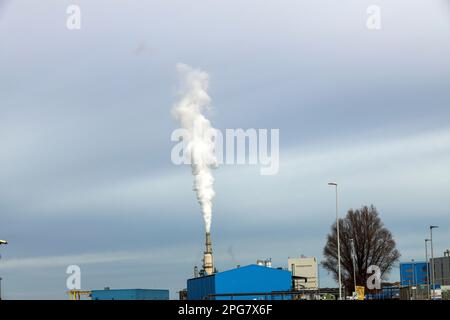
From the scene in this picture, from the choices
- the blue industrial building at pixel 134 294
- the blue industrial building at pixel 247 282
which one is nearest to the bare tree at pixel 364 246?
the blue industrial building at pixel 247 282

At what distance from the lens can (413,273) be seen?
536 ft

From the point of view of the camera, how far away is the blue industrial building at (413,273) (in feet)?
533

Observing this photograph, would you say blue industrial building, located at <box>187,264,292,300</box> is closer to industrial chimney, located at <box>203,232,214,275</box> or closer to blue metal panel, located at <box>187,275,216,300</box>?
blue metal panel, located at <box>187,275,216,300</box>

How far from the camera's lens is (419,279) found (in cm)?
16362

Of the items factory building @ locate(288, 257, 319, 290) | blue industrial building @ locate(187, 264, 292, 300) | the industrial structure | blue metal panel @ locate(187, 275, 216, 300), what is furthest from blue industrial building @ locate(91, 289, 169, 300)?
factory building @ locate(288, 257, 319, 290)

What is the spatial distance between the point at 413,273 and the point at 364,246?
36258 mm

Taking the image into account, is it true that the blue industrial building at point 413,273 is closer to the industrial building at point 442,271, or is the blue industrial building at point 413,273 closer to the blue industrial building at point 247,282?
the industrial building at point 442,271

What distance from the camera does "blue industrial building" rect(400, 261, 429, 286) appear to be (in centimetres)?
16238

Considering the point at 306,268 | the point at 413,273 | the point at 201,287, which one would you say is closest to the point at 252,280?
the point at 201,287

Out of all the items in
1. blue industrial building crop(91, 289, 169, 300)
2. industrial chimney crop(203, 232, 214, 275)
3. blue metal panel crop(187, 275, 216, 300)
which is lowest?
blue industrial building crop(91, 289, 169, 300)

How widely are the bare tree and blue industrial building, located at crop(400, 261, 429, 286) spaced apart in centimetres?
3290
